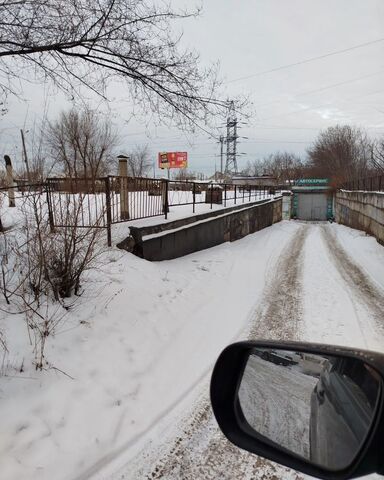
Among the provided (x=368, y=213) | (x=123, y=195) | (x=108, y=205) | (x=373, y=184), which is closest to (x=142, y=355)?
(x=108, y=205)

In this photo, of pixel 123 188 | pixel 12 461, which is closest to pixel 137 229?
pixel 123 188

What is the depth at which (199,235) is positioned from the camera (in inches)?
440

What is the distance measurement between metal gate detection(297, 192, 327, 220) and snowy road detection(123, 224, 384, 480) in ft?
97.2

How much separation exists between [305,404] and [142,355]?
10.1 feet

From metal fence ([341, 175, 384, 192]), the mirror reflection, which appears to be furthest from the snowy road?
metal fence ([341, 175, 384, 192])

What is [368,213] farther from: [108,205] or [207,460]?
[207,460]

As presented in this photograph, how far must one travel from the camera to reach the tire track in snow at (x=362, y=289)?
19.0ft

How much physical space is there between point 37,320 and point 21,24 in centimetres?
363

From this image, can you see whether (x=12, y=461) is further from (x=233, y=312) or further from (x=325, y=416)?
(x=233, y=312)

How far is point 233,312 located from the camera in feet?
20.6

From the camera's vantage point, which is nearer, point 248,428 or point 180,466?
point 248,428

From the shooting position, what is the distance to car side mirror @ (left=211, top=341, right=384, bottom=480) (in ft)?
3.50

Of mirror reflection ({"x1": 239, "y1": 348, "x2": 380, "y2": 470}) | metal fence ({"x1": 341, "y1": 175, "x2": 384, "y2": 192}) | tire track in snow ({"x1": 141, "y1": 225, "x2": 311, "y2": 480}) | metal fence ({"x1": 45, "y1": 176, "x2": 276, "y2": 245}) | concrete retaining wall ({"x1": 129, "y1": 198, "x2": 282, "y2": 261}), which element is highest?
metal fence ({"x1": 341, "y1": 175, "x2": 384, "y2": 192})

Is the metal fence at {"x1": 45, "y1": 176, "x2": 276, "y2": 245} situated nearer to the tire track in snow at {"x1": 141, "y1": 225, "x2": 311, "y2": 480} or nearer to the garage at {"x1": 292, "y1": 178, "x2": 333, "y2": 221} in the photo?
the tire track in snow at {"x1": 141, "y1": 225, "x2": 311, "y2": 480}
